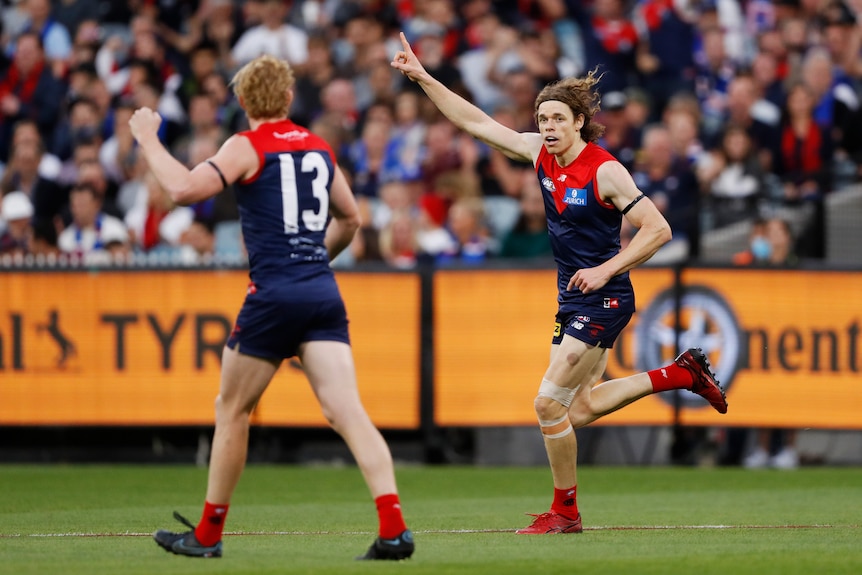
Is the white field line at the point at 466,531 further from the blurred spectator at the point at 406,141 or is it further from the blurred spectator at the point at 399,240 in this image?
the blurred spectator at the point at 406,141

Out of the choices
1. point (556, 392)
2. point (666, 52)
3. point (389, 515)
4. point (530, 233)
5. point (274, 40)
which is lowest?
point (389, 515)

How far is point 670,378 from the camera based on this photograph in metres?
9.83

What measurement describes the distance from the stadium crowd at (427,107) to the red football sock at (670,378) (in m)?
4.95

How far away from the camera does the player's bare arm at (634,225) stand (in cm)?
896

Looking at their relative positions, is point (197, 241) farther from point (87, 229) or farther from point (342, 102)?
point (342, 102)

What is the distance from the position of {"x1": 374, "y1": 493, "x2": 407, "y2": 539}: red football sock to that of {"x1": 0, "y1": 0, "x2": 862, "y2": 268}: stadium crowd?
295 inches

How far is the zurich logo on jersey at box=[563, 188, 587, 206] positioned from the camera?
29.9 ft

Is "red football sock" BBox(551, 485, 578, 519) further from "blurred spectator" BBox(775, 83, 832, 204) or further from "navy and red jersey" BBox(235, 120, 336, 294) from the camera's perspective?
"blurred spectator" BBox(775, 83, 832, 204)

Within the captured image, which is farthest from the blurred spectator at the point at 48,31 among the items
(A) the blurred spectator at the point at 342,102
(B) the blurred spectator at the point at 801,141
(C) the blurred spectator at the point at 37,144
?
(B) the blurred spectator at the point at 801,141

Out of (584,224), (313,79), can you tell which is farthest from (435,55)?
(584,224)

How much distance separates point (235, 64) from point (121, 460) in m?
6.16

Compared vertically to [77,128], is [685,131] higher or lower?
lower

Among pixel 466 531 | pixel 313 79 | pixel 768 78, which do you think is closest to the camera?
pixel 466 531

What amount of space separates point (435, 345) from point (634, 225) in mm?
5770
